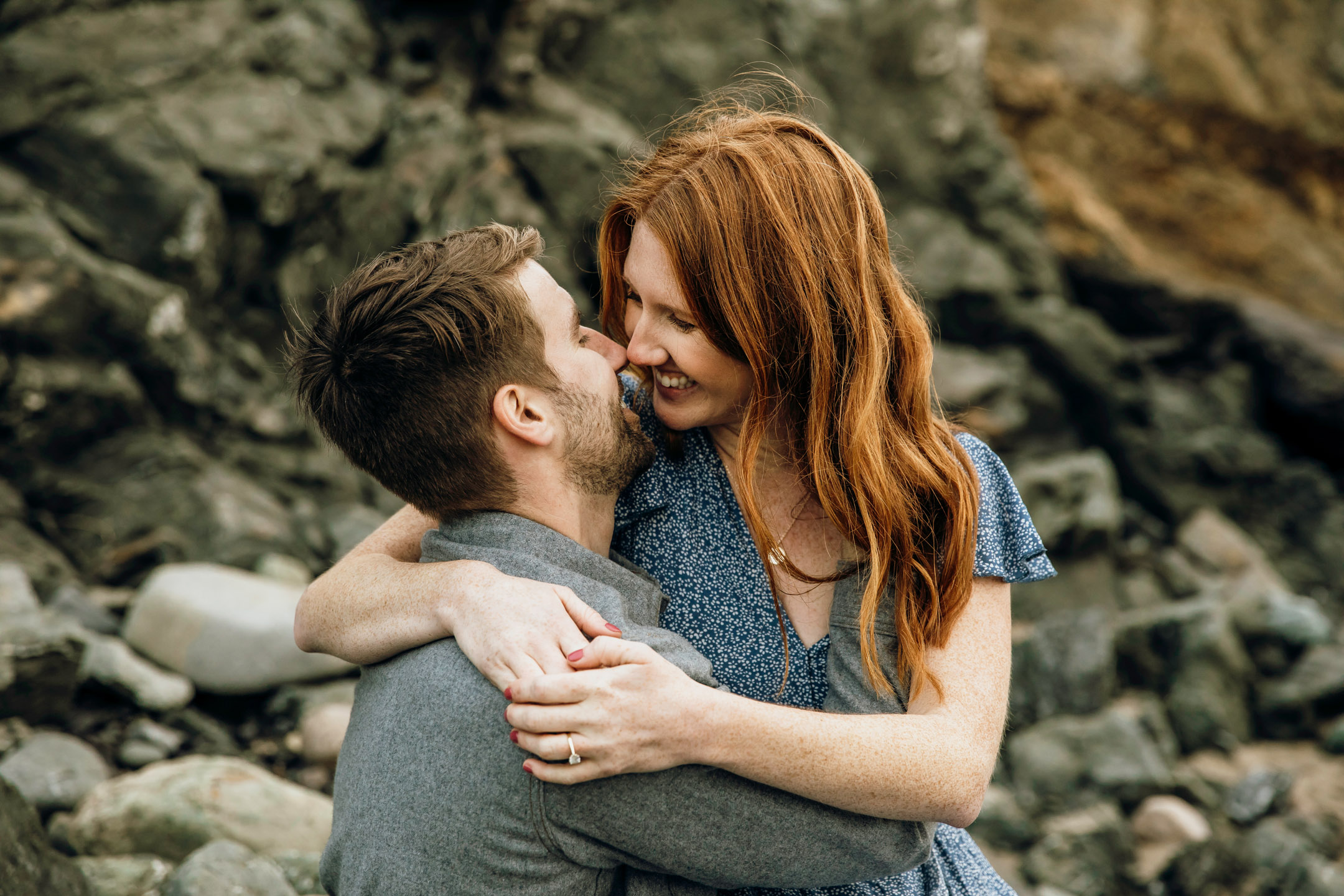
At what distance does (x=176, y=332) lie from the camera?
5.57 m

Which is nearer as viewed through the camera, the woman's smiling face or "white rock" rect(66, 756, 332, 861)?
the woman's smiling face

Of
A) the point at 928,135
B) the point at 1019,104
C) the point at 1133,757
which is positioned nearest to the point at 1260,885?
the point at 1133,757

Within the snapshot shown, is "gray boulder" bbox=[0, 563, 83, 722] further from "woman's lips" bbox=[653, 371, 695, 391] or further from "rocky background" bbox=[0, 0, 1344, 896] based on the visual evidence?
"woman's lips" bbox=[653, 371, 695, 391]

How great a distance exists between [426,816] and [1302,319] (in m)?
10.6

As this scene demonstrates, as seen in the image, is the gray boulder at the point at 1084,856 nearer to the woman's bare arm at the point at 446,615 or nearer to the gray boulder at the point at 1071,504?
the gray boulder at the point at 1071,504

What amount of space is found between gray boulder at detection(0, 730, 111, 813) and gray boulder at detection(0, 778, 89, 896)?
83 centimetres

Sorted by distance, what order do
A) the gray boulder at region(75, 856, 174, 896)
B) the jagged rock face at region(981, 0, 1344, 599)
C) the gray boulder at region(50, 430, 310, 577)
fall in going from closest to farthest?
the gray boulder at region(75, 856, 174, 896) → the gray boulder at region(50, 430, 310, 577) → the jagged rock face at region(981, 0, 1344, 599)

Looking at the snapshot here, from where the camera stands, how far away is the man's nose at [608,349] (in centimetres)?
→ 256

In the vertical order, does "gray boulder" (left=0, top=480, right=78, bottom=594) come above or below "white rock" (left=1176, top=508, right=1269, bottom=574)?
above

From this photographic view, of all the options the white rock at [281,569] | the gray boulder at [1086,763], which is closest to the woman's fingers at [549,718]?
the white rock at [281,569]

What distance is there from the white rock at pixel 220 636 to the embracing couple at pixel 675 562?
7.22ft

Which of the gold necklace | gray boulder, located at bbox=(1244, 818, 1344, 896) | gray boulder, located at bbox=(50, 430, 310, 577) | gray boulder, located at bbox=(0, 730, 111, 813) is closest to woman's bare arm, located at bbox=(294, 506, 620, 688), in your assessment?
the gold necklace

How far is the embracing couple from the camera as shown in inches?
74.1

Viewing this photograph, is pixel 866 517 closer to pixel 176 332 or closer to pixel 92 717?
pixel 92 717
